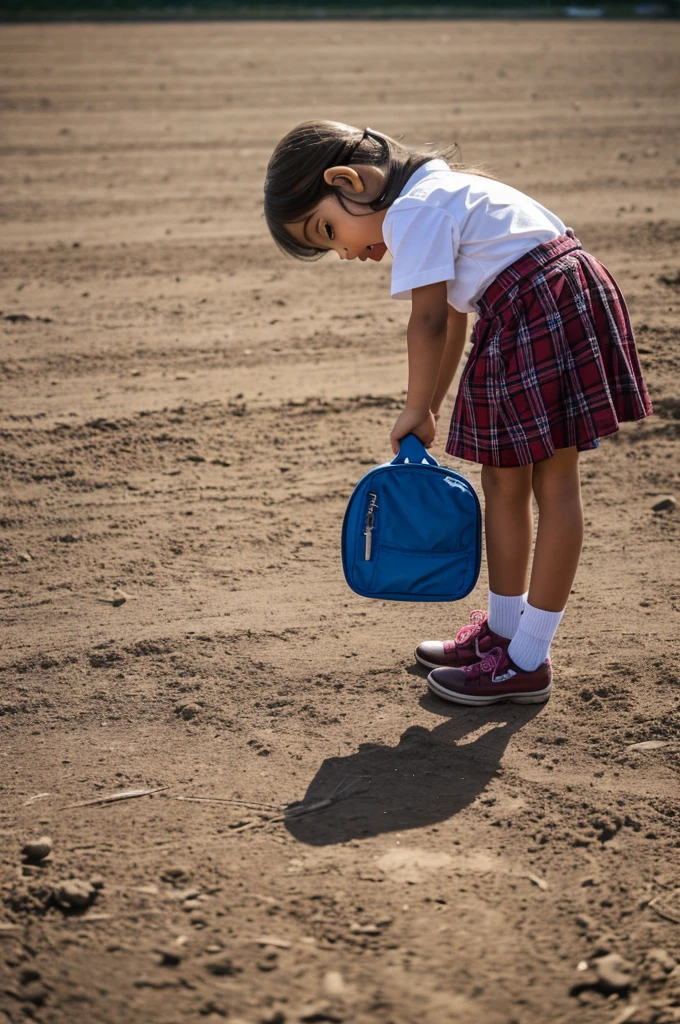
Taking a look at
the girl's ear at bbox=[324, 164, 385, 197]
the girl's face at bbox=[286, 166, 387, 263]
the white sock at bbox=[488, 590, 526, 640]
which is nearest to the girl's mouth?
the girl's face at bbox=[286, 166, 387, 263]

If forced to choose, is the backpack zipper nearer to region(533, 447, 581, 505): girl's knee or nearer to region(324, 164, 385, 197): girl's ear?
region(533, 447, 581, 505): girl's knee

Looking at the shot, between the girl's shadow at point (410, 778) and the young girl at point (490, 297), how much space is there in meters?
0.41

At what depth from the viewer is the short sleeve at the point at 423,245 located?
2123mm

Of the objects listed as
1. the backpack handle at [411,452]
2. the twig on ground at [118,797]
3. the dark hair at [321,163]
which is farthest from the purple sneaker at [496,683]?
the dark hair at [321,163]

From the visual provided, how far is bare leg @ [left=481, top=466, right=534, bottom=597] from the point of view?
243 cm

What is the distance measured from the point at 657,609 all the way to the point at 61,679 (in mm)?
1705

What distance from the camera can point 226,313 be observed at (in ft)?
16.8

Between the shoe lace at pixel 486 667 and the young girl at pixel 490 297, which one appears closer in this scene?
the young girl at pixel 490 297

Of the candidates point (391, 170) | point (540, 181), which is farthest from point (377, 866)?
point (540, 181)

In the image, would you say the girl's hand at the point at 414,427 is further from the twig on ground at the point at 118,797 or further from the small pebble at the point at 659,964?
the small pebble at the point at 659,964

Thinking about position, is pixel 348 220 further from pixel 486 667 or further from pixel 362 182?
pixel 486 667

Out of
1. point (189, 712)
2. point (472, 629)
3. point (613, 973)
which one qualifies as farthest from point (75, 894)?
point (472, 629)

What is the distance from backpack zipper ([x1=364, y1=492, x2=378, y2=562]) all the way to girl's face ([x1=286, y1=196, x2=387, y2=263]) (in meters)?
0.56

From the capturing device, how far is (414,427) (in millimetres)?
2357
